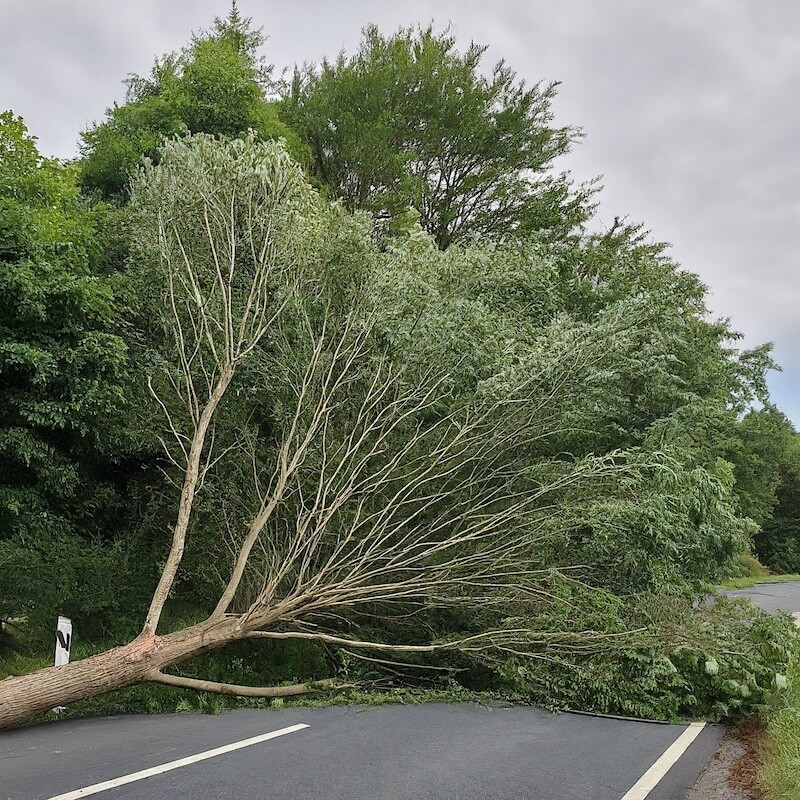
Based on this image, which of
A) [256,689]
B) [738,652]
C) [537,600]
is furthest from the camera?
[537,600]

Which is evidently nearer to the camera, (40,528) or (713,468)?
(40,528)

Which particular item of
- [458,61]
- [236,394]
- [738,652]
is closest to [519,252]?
[236,394]

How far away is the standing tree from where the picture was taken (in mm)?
17156

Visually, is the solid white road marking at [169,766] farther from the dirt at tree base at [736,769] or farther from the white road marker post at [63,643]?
the dirt at tree base at [736,769]

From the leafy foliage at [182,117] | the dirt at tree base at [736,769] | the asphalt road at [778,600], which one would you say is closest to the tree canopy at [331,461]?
the dirt at tree base at [736,769]

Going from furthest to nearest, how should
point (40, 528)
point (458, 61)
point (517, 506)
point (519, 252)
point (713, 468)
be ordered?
point (458, 61) < point (713, 468) < point (519, 252) < point (40, 528) < point (517, 506)

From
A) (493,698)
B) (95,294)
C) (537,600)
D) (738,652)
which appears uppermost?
(95,294)

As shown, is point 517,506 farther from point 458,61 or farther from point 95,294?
point 458,61

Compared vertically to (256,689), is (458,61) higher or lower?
higher

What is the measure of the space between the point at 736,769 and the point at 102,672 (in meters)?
4.80

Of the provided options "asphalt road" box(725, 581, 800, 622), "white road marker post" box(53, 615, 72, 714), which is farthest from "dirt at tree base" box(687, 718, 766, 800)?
"asphalt road" box(725, 581, 800, 622)

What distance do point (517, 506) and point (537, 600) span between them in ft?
3.44

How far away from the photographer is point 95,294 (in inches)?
321

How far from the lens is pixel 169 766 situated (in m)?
4.05
